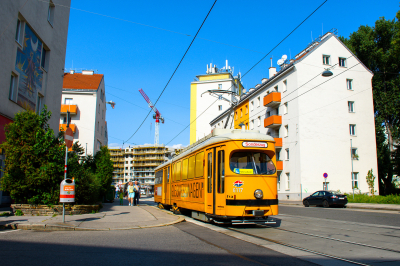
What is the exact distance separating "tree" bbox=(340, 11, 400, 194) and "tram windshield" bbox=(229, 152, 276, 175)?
36632 mm

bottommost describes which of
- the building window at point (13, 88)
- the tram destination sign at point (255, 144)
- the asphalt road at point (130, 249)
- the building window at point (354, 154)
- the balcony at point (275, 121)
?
the asphalt road at point (130, 249)

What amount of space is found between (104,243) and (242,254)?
3157mm

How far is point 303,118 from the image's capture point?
36.8m

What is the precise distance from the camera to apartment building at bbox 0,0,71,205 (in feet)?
53.0

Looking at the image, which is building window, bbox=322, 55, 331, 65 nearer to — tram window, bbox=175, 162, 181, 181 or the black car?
the black car

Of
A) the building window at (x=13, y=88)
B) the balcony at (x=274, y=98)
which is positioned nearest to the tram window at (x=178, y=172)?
the building window at (x=13, y=88)

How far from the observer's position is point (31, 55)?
19.3m

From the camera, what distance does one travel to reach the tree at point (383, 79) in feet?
136

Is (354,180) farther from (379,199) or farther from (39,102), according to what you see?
(39,102)

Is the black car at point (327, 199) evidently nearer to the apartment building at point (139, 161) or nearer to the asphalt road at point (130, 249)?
the asphalt road at point (130, 249)

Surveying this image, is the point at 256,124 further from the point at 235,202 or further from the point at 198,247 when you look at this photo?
the point at 198,247

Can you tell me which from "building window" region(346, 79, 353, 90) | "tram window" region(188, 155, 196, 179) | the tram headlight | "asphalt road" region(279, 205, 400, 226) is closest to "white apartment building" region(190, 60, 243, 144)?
"building window" region(346, 79, 353, 90)

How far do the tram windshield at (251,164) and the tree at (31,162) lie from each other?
23.5 feet

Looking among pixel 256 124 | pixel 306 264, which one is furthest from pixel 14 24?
pixel 256 124
